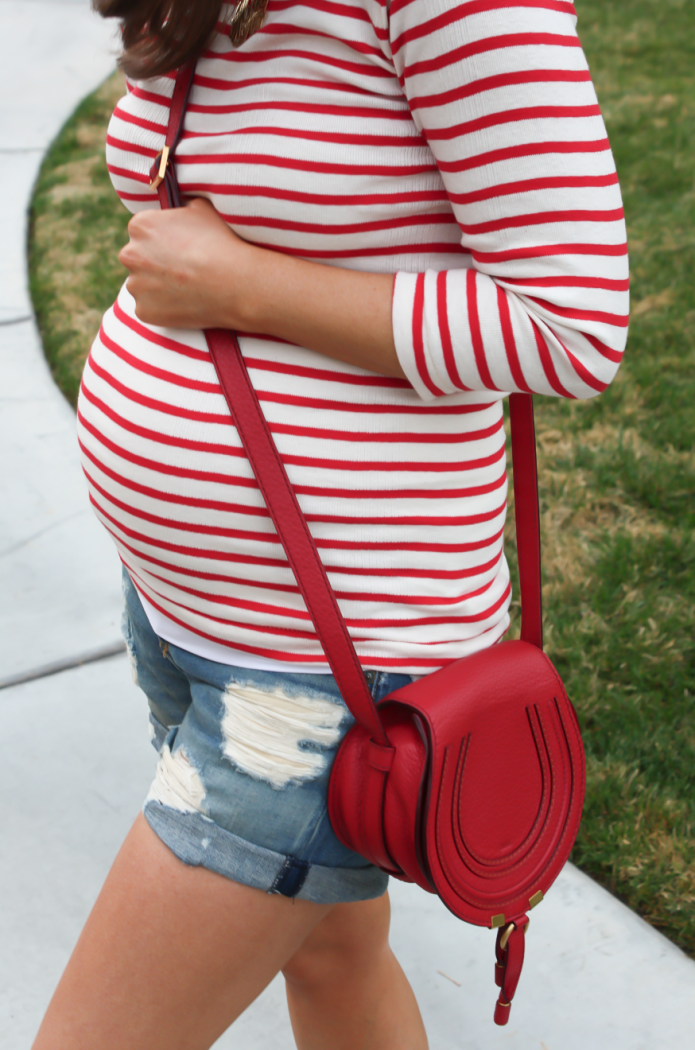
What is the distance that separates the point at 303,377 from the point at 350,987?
2.84 feet

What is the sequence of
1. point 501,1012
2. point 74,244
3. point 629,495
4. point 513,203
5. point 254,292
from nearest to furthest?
point 513,203 → point 254,292 → point 501,1012 → point 629,495 → point 74,244

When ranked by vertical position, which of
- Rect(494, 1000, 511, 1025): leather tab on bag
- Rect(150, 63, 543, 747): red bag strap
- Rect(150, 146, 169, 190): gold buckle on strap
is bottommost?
Rect(494, 1000, 511, 1025): leather tab on bag

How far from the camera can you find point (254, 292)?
90 centimetres

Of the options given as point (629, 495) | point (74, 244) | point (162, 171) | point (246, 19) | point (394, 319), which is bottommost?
point (629, 495)

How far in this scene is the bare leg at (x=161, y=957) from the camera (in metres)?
0.95

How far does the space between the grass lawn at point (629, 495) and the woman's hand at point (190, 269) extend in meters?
1.52

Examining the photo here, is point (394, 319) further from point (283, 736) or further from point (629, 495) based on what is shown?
point (629, 495)

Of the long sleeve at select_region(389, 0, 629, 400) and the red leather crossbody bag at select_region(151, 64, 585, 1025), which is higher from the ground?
the long sleeve at select_region(389, 0, 629, 400)

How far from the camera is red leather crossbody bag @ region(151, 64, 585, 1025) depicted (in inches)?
35.6

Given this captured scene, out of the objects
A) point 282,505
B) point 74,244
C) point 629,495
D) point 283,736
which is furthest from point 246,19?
point 74,244

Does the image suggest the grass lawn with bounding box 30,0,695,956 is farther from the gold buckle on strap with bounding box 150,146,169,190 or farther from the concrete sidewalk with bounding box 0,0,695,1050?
the gold buckle on strap with bounding box 150,146,169,190

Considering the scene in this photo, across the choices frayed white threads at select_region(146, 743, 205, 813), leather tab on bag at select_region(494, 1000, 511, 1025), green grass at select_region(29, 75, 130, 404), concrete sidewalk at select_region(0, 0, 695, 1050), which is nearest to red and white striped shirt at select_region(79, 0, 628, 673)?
frayed white threads at select_region(146, 743, 205, 813)

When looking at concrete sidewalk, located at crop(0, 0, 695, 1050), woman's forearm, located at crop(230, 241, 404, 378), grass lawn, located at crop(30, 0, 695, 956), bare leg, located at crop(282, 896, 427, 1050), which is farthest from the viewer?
grass lawn, located at crop(30, 0, 695, 956)

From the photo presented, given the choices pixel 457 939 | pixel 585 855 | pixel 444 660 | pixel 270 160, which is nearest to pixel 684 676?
pixel 585 855
